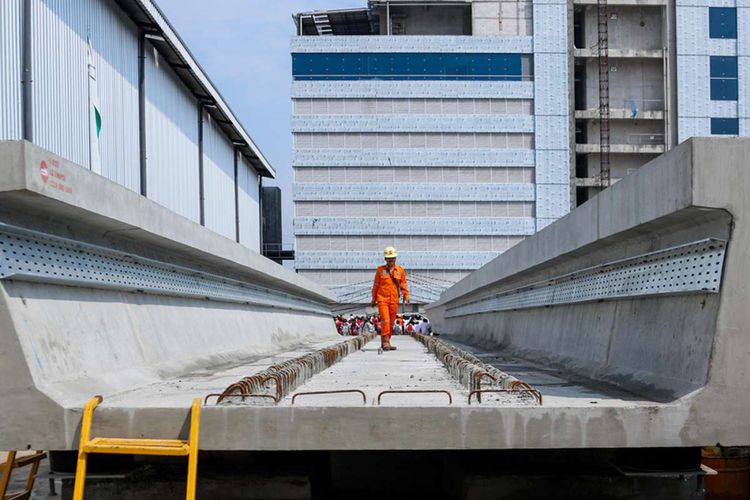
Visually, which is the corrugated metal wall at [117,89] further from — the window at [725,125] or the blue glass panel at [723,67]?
the blue glass panel at [723,67]

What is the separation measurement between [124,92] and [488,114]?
5249 cm

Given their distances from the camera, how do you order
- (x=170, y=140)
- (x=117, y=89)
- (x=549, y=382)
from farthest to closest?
(x=170, y=140) → (x=117, y=89) → (x=549, y=382)

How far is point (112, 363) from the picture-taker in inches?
210

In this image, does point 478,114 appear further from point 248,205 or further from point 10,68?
point 10,68

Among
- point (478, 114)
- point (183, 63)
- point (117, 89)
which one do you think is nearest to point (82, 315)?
point (117, 89)

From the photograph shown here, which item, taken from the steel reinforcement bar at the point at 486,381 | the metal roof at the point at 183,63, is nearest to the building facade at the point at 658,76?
the metal roof at the point at 183,63

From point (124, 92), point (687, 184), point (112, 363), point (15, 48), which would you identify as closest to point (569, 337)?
point (687, 184)

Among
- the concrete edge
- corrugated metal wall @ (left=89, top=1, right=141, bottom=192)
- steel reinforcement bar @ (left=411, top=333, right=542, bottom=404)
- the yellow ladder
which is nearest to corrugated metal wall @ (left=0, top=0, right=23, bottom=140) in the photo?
corrugated metal wall @ (left=89, top=1, right=141, bottom=192)

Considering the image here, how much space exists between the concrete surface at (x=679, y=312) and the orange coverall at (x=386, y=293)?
5988 mm

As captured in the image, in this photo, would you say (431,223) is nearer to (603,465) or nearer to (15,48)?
(15,48)

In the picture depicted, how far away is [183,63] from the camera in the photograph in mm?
17188

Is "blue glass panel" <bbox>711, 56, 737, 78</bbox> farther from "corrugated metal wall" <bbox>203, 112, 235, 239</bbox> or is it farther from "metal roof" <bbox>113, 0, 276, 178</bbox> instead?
"corrugated metal wall" <bbox>203, 112, 235, 239</bbox>

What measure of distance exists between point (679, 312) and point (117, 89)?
11.4 m

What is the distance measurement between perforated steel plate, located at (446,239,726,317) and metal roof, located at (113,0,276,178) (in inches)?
365
